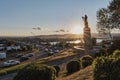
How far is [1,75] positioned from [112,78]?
105ft

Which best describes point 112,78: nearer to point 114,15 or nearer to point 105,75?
point 105,75

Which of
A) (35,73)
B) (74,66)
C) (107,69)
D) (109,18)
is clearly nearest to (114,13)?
(109,18)

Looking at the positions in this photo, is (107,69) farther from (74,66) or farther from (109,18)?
(109,18)

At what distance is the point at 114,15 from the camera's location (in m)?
41.2

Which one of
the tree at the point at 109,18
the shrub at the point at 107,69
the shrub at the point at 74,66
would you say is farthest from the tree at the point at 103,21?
the shrub at the point at 107,69

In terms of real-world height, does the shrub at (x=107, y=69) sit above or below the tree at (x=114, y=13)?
below

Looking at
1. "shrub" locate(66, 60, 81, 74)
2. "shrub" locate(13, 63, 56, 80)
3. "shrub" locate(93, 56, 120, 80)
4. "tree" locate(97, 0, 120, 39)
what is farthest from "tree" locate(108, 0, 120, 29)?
"shrub" locate(93, 56, 120, 80)

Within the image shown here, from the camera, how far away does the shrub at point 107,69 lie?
10.7 meters

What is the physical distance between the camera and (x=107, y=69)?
11078 millimetres

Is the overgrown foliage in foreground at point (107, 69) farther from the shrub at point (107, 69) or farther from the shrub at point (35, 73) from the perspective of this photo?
the shrub at point (35, 73)

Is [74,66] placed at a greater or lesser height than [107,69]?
lesser

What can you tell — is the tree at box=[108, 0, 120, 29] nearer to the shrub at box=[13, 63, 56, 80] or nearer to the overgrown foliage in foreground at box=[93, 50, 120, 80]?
the shrub at box=[13, 63, 56, 80]

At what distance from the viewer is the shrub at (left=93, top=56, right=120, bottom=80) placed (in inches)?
420

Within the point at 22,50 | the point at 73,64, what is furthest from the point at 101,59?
the point at 22,50
